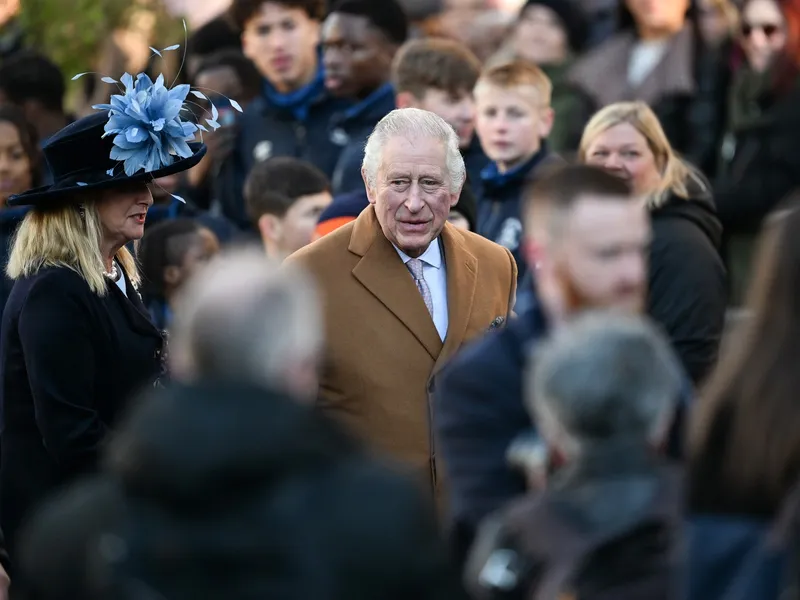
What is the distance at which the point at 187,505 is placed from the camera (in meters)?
2.76

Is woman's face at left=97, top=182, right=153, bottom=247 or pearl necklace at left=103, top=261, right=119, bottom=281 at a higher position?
woman's face at left=97, top=182, right=153, bottom=247

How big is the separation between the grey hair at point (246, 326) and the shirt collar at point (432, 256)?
2679 millimetres

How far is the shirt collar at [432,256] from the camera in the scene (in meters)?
5.70

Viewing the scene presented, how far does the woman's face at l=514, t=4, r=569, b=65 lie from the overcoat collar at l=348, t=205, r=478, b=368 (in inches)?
179

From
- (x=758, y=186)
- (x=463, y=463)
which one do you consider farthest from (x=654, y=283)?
(x=463, y=463)

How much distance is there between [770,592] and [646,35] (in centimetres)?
657

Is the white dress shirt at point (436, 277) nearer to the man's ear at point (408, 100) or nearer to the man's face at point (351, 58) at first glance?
the man's ear at point (408, 100)

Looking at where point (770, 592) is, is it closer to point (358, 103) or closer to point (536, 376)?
point (536, 376)

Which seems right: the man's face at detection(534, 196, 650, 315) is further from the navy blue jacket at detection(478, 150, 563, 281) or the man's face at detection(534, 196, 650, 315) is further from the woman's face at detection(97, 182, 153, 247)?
the navy blue jacket at detection(478, 150, 563, 281)

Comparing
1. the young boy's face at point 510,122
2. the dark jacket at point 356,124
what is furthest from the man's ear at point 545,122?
the dark jacket at point 356,124

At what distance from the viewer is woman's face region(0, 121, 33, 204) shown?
25.9ft

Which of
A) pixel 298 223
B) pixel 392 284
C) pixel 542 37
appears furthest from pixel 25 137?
pixel 542 37

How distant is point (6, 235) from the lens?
761 cm

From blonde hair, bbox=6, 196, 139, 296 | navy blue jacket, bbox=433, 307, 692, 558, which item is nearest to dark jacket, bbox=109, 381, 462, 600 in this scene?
navy blue jacket, bbox=433, 307, 692, 558
